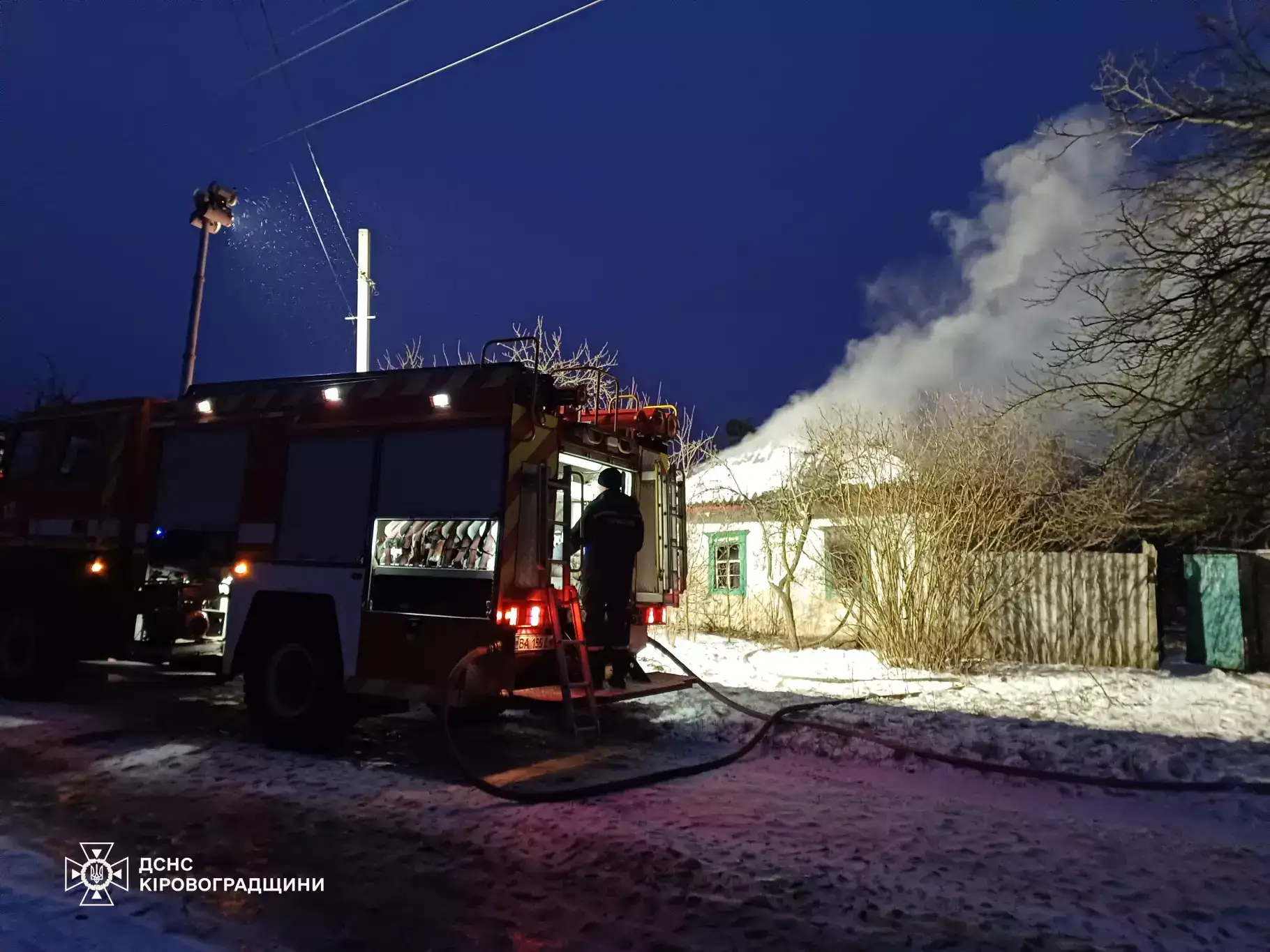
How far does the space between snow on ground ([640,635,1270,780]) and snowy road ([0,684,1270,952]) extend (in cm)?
53

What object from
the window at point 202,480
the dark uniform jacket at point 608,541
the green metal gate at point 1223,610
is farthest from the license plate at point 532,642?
the green metal gate at point 1223,610

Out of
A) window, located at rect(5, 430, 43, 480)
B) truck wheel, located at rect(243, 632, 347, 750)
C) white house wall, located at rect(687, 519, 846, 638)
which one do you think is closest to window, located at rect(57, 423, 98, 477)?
window, located at rect(5, 430, 43, 480)

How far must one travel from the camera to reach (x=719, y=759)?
22.0 feet

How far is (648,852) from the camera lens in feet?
15.6

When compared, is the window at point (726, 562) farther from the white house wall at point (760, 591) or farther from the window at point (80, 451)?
the window at point (80, 451)

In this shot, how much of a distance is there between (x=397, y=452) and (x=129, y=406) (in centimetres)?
402

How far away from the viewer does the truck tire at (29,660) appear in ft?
28.8

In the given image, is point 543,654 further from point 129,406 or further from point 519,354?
point 519,354

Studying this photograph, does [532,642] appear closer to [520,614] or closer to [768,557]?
[520,614]

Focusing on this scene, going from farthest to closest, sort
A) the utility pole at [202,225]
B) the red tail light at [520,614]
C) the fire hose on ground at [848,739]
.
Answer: the utility pole at [202,225] < the red tail light at [520,614] < the fire hose on ground at [848,739]

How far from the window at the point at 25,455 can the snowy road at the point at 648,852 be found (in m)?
3.87

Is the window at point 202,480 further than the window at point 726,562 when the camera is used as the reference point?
No

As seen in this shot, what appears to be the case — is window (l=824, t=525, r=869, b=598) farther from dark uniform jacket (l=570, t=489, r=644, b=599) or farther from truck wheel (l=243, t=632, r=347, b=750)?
truck wheel (l=243, t=632, r=347, b=750)

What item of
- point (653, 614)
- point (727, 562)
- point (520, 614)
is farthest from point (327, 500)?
point (727, 562)
